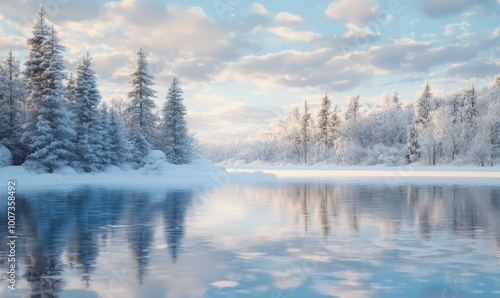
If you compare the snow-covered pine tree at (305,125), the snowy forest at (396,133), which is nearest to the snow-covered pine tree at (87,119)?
the snowy forest at (396,133)

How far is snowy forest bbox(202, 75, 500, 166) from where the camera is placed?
71.4 meters

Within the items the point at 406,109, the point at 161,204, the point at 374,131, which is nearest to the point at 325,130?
the point at 374,131

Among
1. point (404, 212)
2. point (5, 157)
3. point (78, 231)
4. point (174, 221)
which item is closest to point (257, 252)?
point (174, 221)

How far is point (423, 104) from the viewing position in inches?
3433

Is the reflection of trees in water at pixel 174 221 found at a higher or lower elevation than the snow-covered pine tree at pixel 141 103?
lower

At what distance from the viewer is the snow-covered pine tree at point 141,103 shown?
52.7 m

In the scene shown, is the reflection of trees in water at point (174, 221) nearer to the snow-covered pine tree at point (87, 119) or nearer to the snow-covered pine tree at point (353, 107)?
the snow-covered pine tree at point (87, 119)

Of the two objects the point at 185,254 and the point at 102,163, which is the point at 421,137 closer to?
the point at 102,163

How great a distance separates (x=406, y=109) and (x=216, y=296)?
96.5 m

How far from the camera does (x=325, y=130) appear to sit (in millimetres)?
98188

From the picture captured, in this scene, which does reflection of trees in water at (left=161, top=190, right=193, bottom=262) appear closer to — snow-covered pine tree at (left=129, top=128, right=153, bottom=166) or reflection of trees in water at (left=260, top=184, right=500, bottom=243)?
reflection of trees in water at (left=260, top=184, right=500, bottom=243)

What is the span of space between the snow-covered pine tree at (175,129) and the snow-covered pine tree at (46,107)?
46.5ft

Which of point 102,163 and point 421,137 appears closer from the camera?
point 102,163

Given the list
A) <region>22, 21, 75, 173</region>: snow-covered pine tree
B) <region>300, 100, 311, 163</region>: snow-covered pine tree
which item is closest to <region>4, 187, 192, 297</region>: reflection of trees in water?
<region>22, 21, 75, 173</region>: snow-covered pine tree
